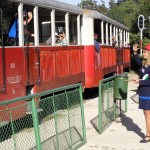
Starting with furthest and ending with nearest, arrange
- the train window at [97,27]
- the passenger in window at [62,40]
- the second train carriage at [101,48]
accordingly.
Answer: the train window at [97,27], the second train carriage at [101,48], the passenger in window at [62,40]

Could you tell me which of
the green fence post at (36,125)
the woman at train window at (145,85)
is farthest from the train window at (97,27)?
the green fence post at (36,125)

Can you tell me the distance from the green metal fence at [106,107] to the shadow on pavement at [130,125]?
235 mm

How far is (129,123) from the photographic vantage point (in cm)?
1012

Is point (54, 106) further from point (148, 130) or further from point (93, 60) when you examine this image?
point (93, 60)

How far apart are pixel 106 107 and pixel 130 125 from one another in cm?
69

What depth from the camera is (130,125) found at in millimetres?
9867

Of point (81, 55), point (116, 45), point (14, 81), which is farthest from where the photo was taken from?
point (116, 45)

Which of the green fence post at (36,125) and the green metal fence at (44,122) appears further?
the green fence post at (36,125)

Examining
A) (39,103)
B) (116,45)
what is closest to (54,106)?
(39,103)

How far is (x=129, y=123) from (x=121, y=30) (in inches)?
479

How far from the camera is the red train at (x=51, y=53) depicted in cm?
847

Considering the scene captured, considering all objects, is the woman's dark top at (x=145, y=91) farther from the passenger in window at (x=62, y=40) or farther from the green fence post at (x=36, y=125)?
the passenger in window at (x=62, y=40)

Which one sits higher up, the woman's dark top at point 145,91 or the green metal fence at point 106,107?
the woman's dark top at point 145,91

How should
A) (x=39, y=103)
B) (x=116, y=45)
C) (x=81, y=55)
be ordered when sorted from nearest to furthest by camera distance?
(x=39, y=103)
(x=81, y=55)
(x=116, y=45)
